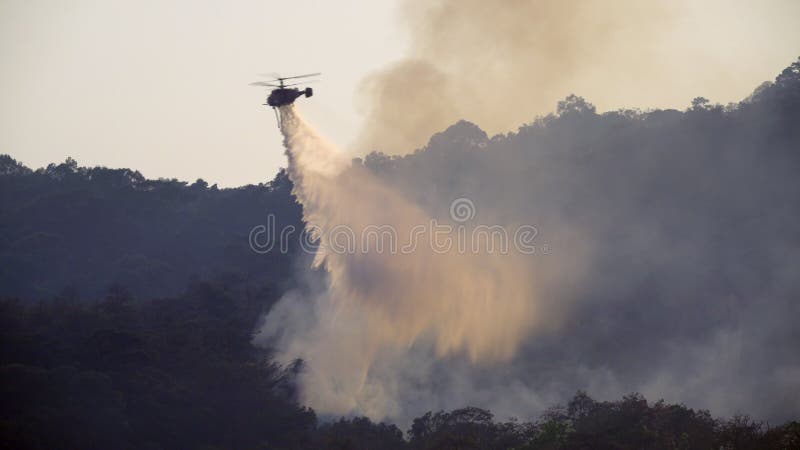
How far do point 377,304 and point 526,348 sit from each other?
10768mm

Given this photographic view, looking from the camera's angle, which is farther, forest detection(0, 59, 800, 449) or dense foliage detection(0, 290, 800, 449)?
forest detection(0, 59, 800, 449)

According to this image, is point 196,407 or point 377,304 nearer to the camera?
point 196,407

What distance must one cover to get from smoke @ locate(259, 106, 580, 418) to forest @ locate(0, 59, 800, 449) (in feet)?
7.08

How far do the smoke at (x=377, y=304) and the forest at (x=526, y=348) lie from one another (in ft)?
7.08

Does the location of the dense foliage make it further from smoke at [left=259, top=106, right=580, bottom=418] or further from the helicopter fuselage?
the helicopter fuselage

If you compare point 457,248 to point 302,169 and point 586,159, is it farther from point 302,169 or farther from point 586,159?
point 586,159

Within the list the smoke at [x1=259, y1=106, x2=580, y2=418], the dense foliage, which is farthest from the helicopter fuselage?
the dense foliage

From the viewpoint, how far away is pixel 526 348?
276 ft

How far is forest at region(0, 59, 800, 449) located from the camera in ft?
226

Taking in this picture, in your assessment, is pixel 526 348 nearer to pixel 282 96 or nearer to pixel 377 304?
pixel 377 304

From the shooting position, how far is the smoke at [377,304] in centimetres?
7919

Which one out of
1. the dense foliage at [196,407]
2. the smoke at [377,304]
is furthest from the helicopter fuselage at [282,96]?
the dense foliage at [196,407]

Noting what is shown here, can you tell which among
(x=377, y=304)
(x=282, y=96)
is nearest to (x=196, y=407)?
(x=377, y=304)

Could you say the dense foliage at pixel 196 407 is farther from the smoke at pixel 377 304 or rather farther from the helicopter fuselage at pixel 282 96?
the helicopter fuselage at pixel 282 96
